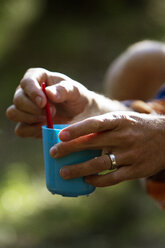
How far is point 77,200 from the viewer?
205 centimetres

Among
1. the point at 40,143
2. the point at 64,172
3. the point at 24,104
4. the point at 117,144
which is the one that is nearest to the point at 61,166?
the point at 64,172

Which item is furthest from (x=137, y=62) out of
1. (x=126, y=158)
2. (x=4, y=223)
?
(x=4, y=223)

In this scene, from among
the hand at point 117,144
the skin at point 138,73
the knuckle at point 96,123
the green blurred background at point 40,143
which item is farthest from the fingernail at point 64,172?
the green blurred background at point 40,143

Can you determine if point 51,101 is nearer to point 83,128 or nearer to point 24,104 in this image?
point 24,104

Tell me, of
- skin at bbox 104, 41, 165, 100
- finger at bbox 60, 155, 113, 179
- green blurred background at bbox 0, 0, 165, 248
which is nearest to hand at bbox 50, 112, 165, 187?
finger at bbox 60, 155, 113, 179

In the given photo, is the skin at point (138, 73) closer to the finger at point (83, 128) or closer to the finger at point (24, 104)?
the finger at point (24, 104)

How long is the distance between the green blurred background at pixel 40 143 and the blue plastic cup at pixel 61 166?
1.02 metres

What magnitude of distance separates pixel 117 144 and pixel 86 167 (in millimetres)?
81

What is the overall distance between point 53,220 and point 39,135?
95 centimetres

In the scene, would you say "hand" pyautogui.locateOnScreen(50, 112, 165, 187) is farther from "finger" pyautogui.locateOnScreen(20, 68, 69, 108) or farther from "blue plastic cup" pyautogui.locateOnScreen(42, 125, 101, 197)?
"finger" pyautogui.locateOnScreen(20, 68, 69, 108)

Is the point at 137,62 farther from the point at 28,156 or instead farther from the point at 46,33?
the point at 46,33

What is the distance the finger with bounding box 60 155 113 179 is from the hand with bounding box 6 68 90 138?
163mm

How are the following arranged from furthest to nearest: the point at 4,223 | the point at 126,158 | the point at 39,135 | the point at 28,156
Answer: the point at 28,156 < the point at 4,223 < the point at 39,135 < the point at 126,158

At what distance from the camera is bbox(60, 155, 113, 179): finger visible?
777 mm
